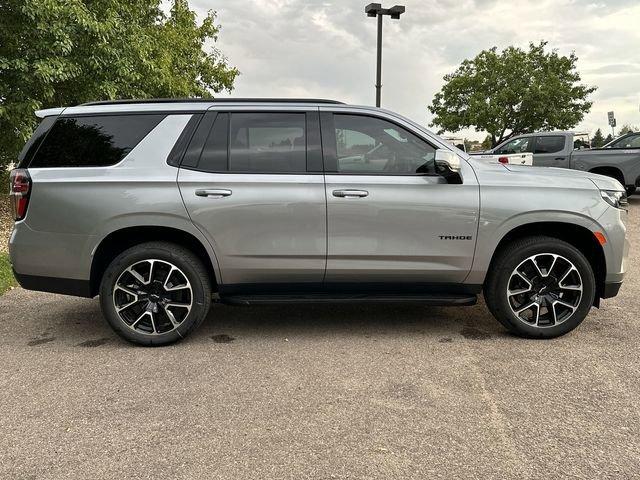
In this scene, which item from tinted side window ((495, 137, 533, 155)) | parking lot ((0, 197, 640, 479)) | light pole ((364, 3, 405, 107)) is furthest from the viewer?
tinted side window ((495, 137, 533, 155))

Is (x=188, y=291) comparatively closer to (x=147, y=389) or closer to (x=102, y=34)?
(x=147, y=389)

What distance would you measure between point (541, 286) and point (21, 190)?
407 cm

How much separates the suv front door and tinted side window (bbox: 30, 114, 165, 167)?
1.51m

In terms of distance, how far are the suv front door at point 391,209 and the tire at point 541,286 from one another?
0.99ft

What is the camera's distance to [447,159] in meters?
3.83

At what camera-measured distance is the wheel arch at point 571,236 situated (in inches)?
164

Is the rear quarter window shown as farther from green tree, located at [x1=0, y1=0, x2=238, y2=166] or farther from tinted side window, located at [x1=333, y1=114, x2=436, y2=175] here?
green tree, located at [x1=0, y1=0, x2=238, y2=166]

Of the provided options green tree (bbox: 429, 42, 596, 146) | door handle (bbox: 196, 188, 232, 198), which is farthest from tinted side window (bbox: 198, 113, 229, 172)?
green tree (bbox: 429, 42, 596, 146)

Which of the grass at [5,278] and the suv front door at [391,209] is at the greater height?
the suv front door at [391,209]

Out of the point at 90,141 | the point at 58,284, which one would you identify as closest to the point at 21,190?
the point at 90,141

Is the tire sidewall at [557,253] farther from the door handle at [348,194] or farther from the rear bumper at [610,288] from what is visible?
the door handle at [348,194]

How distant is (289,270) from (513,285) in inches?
70.3

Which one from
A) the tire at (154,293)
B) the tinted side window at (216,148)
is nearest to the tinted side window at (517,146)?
the tinted side window at (216,148)

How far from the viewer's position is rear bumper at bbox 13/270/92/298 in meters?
4.05
